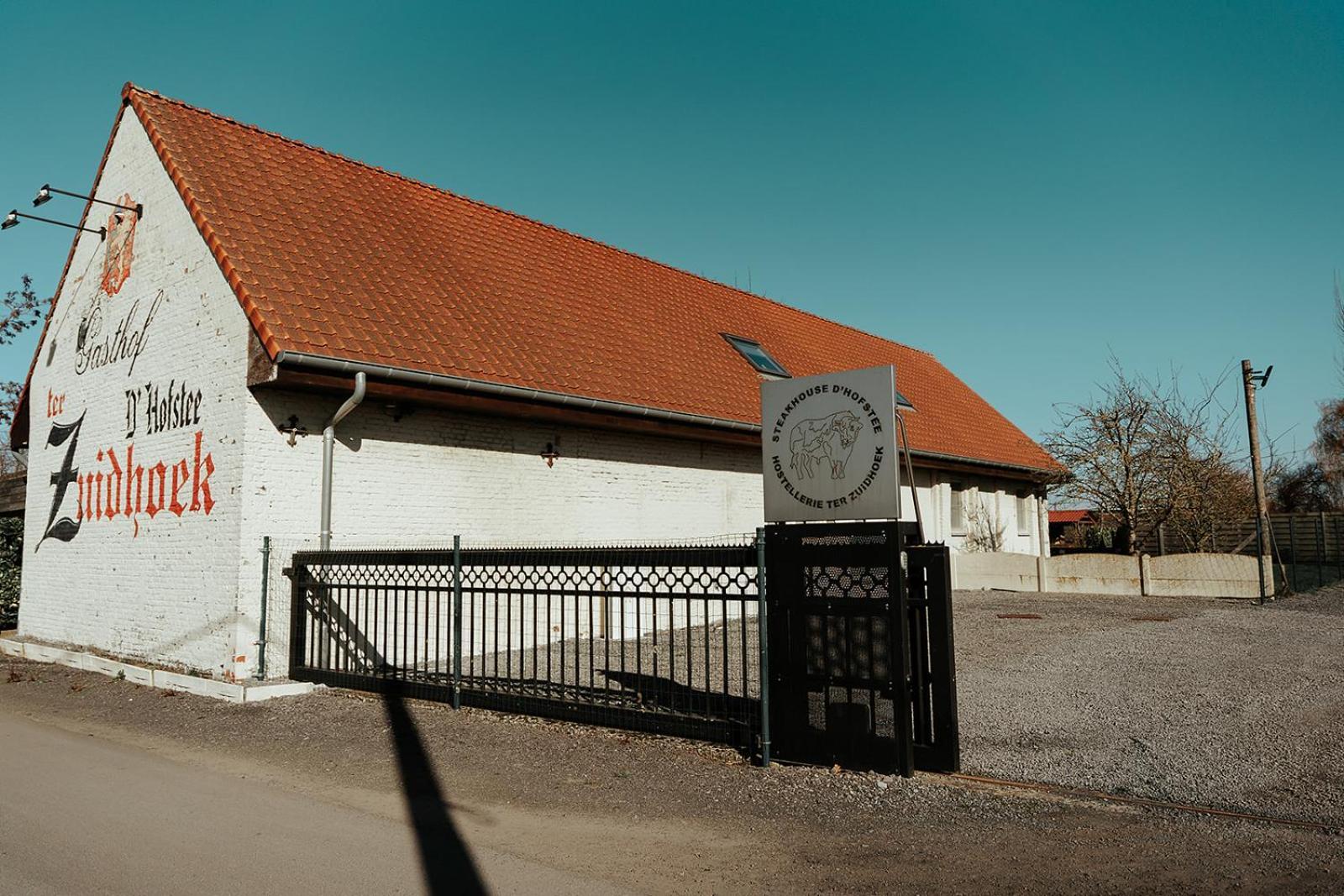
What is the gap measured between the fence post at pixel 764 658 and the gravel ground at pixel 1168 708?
1.30m

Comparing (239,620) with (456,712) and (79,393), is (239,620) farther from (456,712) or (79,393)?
(79,393)

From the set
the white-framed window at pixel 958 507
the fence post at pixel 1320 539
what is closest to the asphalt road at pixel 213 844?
the white-framed window at pixel 958 507

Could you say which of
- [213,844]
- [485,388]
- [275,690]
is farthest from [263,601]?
[213,844]

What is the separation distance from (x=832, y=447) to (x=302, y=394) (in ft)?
21.3

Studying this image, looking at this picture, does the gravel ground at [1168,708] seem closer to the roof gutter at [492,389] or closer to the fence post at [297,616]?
the roof gutter at [492,389]

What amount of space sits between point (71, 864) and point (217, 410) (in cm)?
649

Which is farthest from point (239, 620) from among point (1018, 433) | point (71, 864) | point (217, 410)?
point (1018, 433)

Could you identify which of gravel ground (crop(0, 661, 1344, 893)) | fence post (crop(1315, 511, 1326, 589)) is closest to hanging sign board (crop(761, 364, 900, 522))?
gravel ground (crop(0, 661, 1344, 893))

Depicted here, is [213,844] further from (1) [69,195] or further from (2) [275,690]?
(1) [69,195]

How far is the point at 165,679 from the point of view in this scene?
33.9ft

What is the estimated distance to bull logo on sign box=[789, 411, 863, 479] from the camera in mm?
6262

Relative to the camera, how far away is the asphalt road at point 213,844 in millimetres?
4395

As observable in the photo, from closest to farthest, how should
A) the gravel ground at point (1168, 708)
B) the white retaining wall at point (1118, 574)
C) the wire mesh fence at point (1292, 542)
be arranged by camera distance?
the gravel ground at point (1168, 708) → the white retaining wall at point (1118, 574) → the wire mesh fence at point (1292, 542)

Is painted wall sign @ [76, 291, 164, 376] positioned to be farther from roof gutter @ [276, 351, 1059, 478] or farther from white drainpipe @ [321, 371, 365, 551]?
roof gutter @ [276, 351, 1059, 478]
